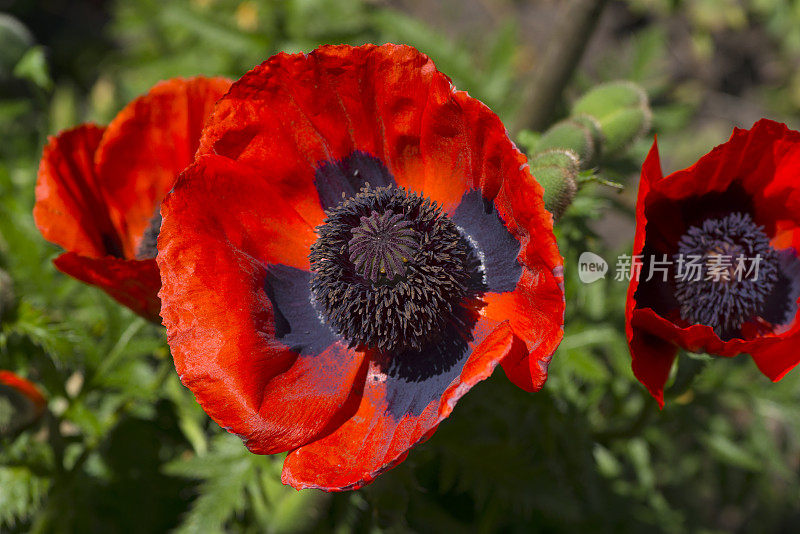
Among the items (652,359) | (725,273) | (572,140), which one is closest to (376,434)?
(652,359)

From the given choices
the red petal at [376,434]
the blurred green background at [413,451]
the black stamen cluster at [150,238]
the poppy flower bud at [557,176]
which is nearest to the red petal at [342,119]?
the poppy flower bud at [557,176]

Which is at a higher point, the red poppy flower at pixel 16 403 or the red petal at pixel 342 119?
the red petal at pixel 342 119

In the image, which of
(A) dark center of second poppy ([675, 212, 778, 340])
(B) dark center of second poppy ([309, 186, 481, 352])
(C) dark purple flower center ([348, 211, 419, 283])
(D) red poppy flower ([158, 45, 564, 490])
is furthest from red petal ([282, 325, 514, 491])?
(A) dark center of second poppy ([675, 212, 778, 340])

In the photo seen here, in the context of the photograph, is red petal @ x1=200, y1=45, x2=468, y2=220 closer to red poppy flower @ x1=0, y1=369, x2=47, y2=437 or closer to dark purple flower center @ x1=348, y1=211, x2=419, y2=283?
dark purple flower center @ x1=348, y1=211, x2=419, y2=283

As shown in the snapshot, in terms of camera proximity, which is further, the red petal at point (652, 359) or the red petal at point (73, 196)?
the red petal at point (73, 196)

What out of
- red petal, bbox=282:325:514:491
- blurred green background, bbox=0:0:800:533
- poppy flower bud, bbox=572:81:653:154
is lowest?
blurred green background, bbox=0:0:800:533

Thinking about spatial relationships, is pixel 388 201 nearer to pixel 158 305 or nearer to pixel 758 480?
pixel 158 305

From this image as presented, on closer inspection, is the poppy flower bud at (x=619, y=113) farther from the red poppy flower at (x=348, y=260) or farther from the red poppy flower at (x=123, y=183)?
the red poppy flower at (x=123, y=183)
